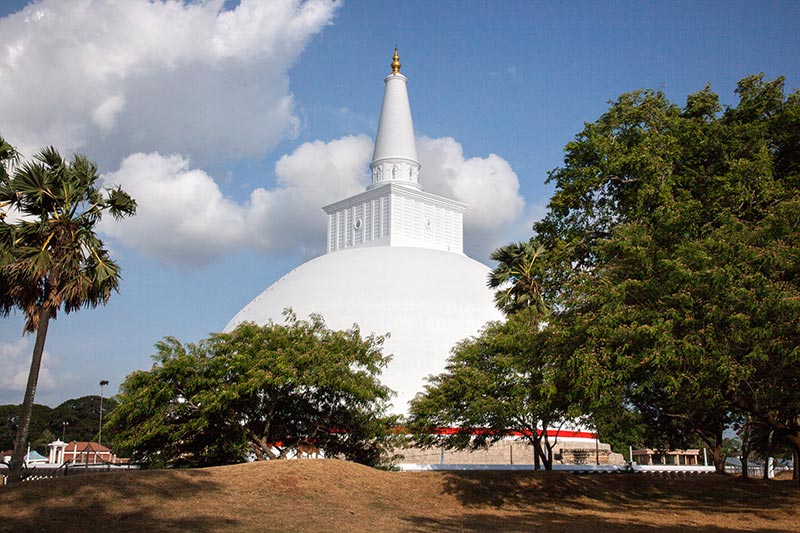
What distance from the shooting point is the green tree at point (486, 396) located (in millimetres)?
25695

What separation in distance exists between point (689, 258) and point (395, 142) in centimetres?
3509

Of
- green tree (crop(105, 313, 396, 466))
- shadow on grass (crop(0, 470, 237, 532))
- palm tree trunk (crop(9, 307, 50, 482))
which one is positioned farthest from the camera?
green tree (crop(105, 313, 396, 466))

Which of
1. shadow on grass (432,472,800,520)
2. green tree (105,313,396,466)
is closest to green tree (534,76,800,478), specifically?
shadow on grass (432,472,800,520)

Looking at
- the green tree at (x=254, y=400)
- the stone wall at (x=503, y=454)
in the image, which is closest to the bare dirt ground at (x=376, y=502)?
the green tree at (x=254, y=400)

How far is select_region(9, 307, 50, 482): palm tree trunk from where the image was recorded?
57.5ft

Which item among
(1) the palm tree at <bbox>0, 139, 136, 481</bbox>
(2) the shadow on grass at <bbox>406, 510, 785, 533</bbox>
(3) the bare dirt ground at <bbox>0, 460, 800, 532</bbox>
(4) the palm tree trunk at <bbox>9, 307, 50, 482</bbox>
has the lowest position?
(2) the shadow on grass at <bbox>406, 510, 785, 533</bbox>

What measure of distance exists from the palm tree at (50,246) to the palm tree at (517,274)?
15479 mm

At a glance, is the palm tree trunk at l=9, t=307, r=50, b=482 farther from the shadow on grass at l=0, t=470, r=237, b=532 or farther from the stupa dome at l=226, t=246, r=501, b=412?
the stupa dome at l=226, t=246, r=501, b=412

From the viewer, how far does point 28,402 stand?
18.1 meters

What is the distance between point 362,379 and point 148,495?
11.5 metres

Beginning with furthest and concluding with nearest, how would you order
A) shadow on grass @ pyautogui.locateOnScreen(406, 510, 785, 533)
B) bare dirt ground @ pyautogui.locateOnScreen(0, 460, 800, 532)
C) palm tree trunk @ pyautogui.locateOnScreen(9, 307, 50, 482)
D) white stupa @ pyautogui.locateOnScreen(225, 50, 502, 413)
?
white stupa @ pyautogui.locateOnScreen(225, 50, 502, 413) → palm tree trunk @ pyautogui.locateOnScreen(9, 307, 50, 482) → shadow on grass @ pyautogui.locateOnScreen(406, 510, 785, 533) → bare dirt ground @ pyautogui.locateOnScreen(0, 460, 800, 532)

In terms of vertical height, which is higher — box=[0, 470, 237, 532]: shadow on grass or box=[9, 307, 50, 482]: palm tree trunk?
box=[9, 307, 50, 482]: palm tree trunk

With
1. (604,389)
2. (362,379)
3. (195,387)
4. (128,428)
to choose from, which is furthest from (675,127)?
(128,428)

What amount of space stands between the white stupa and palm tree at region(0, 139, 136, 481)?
57.0 feet
